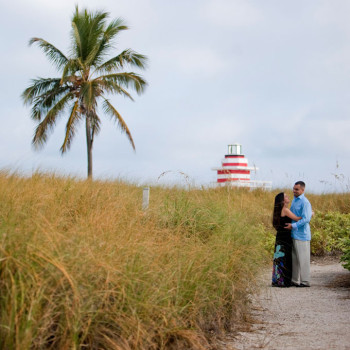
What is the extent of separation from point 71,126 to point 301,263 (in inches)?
658

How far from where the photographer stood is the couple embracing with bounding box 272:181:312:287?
31.5 ft

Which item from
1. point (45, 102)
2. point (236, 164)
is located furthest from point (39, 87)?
point (236, 164)

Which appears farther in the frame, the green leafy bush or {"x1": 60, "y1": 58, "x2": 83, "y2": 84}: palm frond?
{"x1": 60, "y1": 58, "x2": 83, "y2": 84}: palm frond

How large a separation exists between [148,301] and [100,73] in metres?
22.4

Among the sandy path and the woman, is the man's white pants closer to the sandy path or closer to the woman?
the woman

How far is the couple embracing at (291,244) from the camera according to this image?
960cm

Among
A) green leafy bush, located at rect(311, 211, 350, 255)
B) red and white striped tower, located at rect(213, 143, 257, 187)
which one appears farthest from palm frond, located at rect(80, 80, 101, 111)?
red and white striped tower, located at rect(213, 143, 257, 187)

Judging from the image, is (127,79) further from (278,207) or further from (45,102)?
(278,207)

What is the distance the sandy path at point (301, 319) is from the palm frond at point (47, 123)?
55.9 ft

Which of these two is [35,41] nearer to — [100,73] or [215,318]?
[100,73]

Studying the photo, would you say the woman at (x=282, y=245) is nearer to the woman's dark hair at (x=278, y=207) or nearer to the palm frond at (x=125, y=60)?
the woman's dark hair at (x=278, y=207)

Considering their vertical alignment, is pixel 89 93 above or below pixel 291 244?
above

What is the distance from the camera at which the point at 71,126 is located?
24453 millimetres

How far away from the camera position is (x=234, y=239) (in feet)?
24.2
